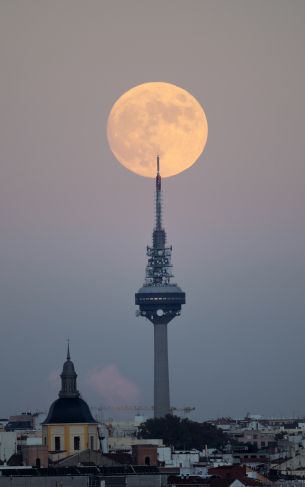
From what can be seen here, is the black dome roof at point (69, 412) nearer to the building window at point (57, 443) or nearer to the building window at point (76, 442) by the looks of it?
the building window at point (57, 443)

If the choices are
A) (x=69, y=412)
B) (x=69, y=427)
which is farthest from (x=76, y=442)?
(x=69, y=412)

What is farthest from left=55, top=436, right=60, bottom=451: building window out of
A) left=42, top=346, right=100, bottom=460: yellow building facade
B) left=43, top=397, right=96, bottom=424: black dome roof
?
left=43, top=397, right=96, bottom=424: black dome roof

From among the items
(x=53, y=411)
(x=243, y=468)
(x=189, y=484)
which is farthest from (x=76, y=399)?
(x=189, y=484)

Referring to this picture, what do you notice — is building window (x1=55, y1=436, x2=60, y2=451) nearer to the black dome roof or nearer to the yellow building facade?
the yellow building facade

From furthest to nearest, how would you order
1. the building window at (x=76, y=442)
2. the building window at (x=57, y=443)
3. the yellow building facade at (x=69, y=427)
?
1. the building window at (x=57, y=443)
2. the yellow building facade at (x=69, y=427)
3. the building window at (x=76, y=442)

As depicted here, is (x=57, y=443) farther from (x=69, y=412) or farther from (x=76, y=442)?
(x=69, y=412)

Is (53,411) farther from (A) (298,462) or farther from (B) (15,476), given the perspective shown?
(B) (15,476)

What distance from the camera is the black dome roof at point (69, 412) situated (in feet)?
544

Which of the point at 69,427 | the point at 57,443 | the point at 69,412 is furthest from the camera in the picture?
the point at 69,412

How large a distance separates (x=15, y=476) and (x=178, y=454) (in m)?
59.5

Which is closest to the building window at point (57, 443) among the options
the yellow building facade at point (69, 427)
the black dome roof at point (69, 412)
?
the yellow building facade at point (69, 427)

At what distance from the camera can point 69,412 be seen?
16688 centimetres

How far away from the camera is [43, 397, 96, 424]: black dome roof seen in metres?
166

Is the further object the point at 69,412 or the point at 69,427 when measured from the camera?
the point at 69,412
